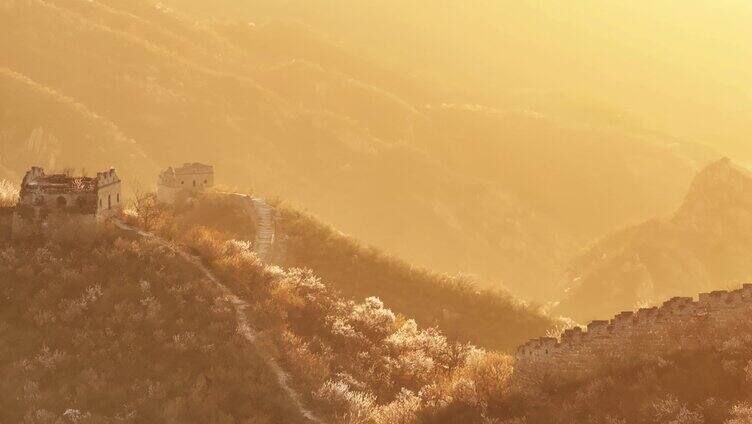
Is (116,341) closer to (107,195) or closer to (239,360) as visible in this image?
(239,360)

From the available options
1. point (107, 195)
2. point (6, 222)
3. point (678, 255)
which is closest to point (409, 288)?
point (107, 195)

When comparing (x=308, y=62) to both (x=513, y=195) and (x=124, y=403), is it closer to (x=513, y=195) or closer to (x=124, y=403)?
(x=513, y=195)

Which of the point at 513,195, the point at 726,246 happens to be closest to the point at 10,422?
the point at 726,246

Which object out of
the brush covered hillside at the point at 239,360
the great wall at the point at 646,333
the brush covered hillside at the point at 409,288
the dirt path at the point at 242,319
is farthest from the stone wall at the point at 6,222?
the great wall at the point at 646,333

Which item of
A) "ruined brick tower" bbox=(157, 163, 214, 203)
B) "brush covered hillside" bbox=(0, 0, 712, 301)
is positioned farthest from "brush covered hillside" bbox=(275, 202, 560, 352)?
"brush covered hillside" bbox=(0, 0, 712, 301)

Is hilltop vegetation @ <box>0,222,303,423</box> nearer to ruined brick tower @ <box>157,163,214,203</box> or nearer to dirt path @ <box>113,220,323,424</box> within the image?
dirt path @ <box>113,220,323,424</box>
